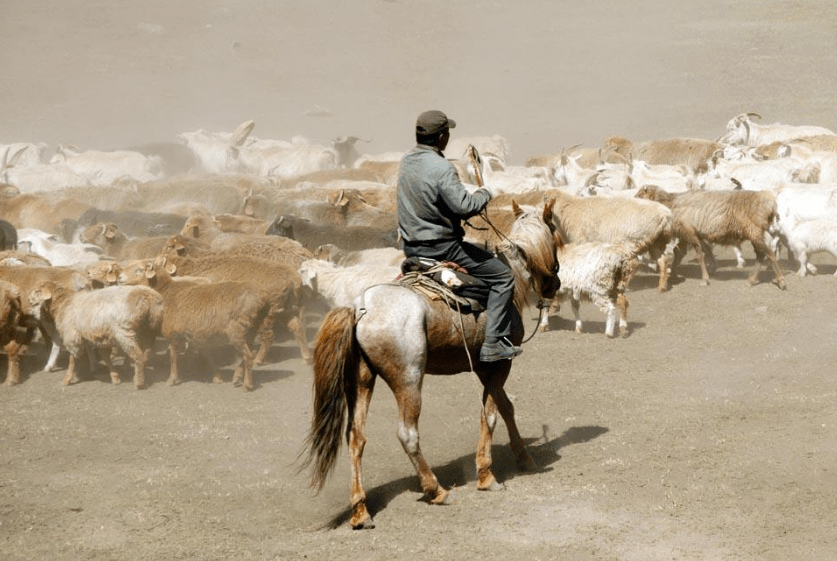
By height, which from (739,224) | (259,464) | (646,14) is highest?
(646,14)

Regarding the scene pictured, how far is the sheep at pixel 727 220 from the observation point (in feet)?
42.9

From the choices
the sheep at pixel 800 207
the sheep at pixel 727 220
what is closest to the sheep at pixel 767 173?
the sheep at pixel 800 207

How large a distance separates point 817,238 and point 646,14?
1352 inches

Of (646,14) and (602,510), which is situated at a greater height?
(646,14)

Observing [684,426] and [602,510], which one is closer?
[602,510]

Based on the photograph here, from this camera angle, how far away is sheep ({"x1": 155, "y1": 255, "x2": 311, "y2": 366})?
1141cm

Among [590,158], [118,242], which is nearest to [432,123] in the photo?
[118,242]

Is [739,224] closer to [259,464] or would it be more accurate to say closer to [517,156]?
[259,464]

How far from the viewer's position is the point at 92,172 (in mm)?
25016

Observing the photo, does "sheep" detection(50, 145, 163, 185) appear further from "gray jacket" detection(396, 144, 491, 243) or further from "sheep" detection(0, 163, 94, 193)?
"gray jacket" detection(396, 144, 491, 243)

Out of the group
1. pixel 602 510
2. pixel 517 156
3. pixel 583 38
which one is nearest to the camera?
pixel 602 510

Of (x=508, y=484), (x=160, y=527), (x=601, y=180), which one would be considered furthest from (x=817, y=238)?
(x=160, y=527)

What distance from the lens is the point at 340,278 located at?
471 inches

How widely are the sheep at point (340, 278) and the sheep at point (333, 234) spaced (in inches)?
91.8
